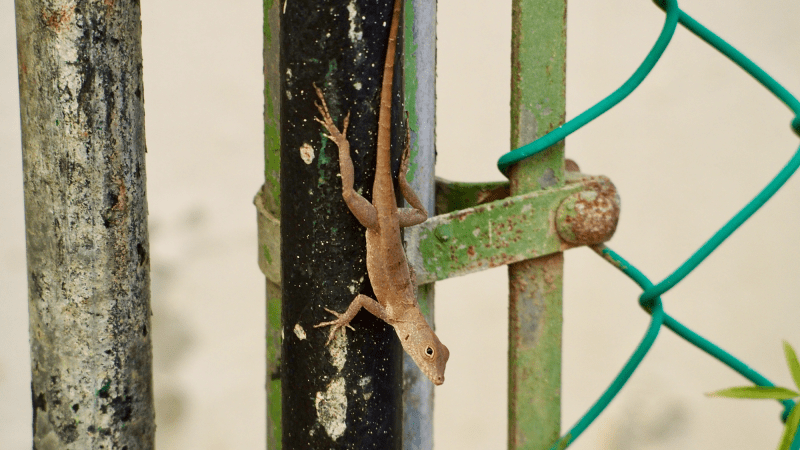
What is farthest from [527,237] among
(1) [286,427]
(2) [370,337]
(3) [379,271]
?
(1) [286,427]

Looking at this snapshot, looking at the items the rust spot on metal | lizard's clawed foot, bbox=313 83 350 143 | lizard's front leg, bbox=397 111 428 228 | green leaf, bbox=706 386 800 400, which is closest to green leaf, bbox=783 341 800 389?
green leaf, bbox=706 386 800 400

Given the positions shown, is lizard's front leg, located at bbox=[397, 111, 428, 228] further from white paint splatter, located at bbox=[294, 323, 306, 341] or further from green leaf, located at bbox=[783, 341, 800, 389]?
green leaf, located at bbox=[783, 341, 800, 389]

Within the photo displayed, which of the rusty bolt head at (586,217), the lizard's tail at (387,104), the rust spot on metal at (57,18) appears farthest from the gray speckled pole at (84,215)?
the rusty bolt head at (586,217)

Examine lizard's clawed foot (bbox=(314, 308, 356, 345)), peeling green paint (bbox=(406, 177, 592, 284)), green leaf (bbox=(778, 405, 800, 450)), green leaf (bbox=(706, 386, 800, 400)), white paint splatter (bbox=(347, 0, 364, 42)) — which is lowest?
green leaf (bbox=(778, 405, 800, 450))

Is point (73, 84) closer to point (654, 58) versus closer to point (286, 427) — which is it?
point (286, 427)

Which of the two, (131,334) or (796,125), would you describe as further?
(796,125)

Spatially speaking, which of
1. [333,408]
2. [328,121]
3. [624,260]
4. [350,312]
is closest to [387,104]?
[328,121]

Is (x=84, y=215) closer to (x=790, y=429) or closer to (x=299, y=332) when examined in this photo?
(x=299, y=332)
